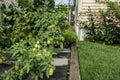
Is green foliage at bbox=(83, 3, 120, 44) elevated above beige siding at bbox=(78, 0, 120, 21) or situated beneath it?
situated beneath

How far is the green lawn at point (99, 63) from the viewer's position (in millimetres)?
5527

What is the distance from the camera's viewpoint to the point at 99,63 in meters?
6.68

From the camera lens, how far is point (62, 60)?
527 centimetres

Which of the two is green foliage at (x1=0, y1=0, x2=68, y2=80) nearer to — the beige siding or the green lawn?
the green lawn

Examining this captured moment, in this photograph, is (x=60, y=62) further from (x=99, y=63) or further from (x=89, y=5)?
(x=89, y=5)

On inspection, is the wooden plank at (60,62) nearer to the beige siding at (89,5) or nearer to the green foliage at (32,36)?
the green foliage at (32,36)

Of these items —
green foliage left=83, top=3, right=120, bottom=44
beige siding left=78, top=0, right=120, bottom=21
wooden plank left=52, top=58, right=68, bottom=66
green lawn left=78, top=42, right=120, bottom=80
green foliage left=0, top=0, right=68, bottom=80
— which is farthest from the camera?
beige siding left=78, top=0, right=120, bottom=21

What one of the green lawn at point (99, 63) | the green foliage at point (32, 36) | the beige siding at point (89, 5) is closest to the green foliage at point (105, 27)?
the beige siding at point (89, 5)

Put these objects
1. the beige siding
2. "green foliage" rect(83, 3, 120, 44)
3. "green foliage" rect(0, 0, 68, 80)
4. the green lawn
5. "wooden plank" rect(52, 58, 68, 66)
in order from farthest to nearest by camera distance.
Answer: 1. the beige siding
2. "green foliage" rect(83, 3, 120, 44)
3. the green lawn
4. "wooden plank" rect(52, 58, 68, 66)
5. "green foliage" rect(0, 0, 68, 80)

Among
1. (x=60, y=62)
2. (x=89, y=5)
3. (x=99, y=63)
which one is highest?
(x=89, y=5)

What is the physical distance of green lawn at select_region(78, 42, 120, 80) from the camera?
5.53m

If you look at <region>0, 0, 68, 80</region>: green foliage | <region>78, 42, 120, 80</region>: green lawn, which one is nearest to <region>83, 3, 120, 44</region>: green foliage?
<region>78, 42, 120, 80</region>: green lawn

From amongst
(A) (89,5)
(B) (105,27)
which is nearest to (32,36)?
(B) (105,27)

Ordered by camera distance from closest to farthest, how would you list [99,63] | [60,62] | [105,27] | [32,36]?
[32,36]
[60,62]
[99,63]
[105,27]
